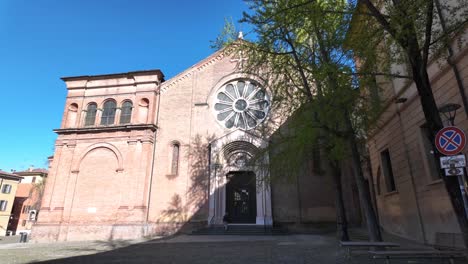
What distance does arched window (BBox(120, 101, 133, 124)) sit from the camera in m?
21.0

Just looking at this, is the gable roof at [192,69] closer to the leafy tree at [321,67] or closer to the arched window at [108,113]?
the arched window at [108,113]

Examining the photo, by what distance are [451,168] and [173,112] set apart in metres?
17.9

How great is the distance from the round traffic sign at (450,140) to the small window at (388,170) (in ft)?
28.0

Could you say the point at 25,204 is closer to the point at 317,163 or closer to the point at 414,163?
the point at 317,163

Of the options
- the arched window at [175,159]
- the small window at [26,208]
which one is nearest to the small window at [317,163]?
the arched window at [175,159]

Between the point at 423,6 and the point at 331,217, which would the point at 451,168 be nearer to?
the point at 423,6

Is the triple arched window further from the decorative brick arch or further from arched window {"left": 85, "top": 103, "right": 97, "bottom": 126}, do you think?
the decorative brick arch

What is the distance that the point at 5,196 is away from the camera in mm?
37438

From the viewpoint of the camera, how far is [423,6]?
19.1ft

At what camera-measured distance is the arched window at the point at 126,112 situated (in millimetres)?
21031

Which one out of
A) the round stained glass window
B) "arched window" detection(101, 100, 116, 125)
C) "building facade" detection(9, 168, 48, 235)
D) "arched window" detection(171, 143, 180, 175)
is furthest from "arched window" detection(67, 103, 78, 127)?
"building facade" detection(9, 168, 48, 235)

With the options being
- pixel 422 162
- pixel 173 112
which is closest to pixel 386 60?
pixel 422 162

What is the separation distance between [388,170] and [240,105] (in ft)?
34.8

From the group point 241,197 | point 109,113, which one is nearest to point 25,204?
point 109,113
